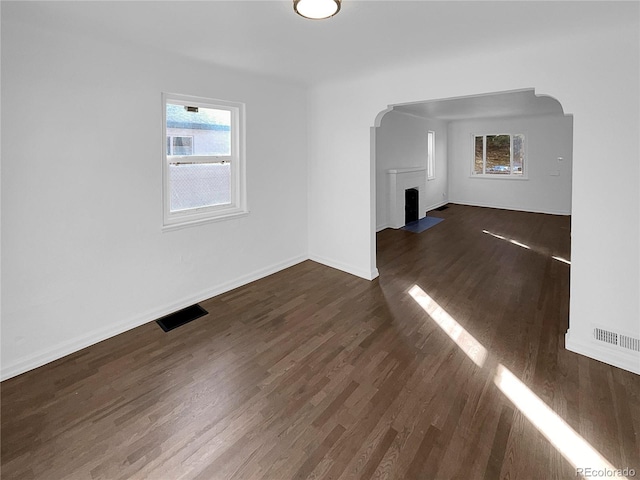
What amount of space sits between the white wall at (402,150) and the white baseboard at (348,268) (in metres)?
2.43

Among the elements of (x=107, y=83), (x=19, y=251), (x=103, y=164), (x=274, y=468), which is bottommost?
(x=274, y=468)

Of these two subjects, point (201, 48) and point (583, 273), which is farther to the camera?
point (201, 48)

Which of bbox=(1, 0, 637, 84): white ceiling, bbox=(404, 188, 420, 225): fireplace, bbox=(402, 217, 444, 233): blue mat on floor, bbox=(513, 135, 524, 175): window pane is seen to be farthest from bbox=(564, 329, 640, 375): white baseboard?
bbox=(513, 135, 524, 175): window pane

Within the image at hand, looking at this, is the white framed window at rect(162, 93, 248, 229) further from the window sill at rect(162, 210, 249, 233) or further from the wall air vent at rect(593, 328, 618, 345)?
the wall air vent at rect(593, 328, 618, 345)

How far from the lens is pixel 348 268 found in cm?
463

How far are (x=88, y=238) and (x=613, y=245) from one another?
4051mm

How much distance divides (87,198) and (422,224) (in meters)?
6.28

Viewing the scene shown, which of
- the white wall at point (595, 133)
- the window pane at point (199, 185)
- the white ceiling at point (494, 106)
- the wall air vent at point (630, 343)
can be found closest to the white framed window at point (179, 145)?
the window pane at point (199, 185)

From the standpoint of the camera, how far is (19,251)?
8.28 ft

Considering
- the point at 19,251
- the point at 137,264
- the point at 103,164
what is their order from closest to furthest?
the point at 19,251
the point at 103,164
the point at 137,264

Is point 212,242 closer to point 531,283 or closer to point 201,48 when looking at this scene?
point 201,48

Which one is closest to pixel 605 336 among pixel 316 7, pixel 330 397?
pixel 330 397

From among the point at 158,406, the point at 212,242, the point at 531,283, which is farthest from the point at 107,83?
the point at 531,283

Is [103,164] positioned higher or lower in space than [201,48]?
lower
